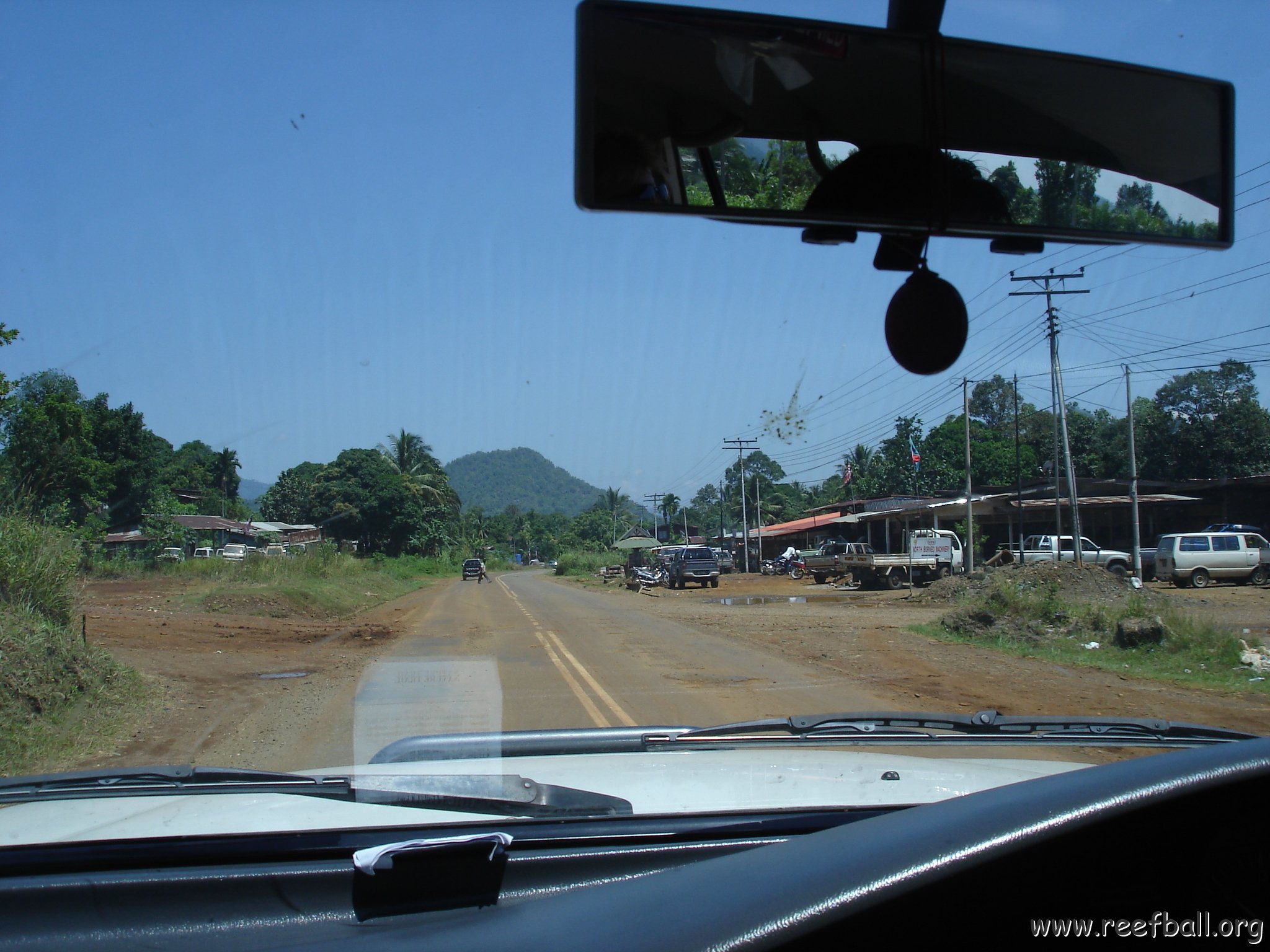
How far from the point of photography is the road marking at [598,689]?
30.2ft

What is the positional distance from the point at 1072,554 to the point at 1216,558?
20.0ft

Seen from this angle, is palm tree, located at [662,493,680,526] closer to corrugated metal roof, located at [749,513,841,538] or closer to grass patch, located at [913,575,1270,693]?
corrugated metal roof, located at [749,513,841,538]

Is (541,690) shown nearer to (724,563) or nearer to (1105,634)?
(1105,634)

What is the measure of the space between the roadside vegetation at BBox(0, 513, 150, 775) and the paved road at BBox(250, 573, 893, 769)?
147 cm

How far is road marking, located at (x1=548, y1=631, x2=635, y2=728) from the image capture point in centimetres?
921

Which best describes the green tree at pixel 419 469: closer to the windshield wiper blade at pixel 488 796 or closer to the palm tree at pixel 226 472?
the palm tree at pixel 226 472

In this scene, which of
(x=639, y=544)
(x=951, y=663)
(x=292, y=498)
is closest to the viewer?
(x=951, y=663)

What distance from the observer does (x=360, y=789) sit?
142 inches

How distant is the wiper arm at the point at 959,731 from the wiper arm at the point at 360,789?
1.24 m

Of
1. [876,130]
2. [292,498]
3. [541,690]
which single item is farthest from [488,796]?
[292,498]

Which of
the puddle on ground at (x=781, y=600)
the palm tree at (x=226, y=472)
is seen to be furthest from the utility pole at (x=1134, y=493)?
the palm tree at (x=226, y=472)

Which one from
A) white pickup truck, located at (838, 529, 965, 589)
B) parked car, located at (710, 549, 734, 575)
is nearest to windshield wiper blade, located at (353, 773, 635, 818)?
white pickup truck, located at (838, 529, 965, 589)

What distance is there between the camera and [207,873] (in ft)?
8.30

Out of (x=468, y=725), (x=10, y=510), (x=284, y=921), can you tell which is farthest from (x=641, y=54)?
(x=10, y=510)
